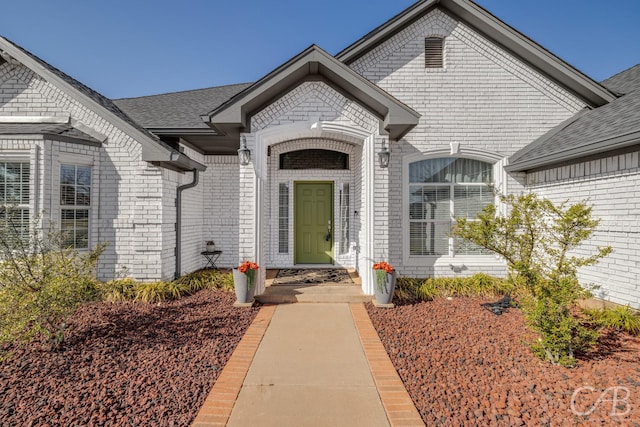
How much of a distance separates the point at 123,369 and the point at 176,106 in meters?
7.07

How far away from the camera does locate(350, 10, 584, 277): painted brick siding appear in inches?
277

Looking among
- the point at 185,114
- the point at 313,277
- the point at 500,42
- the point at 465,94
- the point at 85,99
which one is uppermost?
the point at 500,42

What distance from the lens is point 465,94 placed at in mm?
7133

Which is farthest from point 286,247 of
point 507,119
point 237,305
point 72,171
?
point 507,119

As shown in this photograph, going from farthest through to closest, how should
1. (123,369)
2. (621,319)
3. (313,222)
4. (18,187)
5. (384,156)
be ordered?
(313,222)
(384,156)
(18,187)
(621,319)
(123,369)

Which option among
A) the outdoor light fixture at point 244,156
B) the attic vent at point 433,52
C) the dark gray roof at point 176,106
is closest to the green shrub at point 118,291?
the outdoor light fixture at point 244,156

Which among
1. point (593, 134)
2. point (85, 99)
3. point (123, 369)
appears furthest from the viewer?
point (85, 99)

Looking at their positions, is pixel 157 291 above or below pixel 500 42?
below

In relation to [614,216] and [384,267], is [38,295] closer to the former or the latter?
[384,267]

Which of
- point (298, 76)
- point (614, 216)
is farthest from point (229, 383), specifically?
point (614, 216)

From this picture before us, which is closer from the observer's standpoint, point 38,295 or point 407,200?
point 38,295

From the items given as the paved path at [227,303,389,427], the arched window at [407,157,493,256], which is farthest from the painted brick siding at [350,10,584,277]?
the paved path at [227,303,389,427]

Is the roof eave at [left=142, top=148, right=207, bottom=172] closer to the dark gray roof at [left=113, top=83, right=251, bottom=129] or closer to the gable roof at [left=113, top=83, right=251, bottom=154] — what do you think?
the gable roof at [left=113, top=83, right=251, bottom=154]

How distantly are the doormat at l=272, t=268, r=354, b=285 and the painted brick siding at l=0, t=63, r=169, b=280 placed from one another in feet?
8.30
